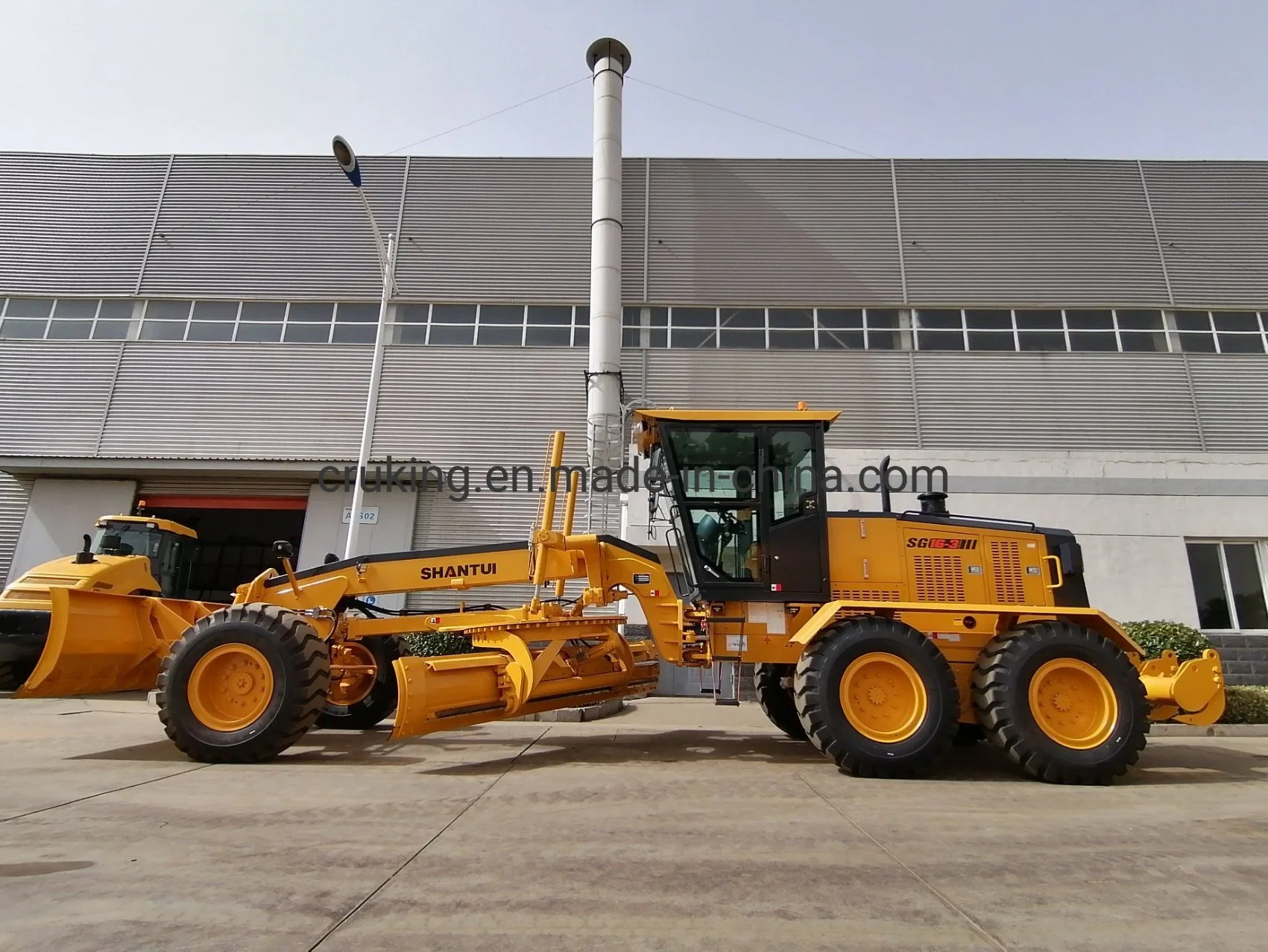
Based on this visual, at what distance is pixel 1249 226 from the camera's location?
59.4 feet

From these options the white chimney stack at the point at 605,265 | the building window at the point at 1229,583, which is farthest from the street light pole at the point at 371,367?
the building window at the point at 1229,583

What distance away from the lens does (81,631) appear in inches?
234

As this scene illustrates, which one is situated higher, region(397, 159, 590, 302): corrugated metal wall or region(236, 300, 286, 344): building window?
region(397, 159, 590, 302): corrugated metal wall

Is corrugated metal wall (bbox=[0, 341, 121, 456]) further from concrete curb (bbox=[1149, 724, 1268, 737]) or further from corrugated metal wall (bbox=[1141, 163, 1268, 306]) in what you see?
corrugated metal wall (bbox=[1141, 163, 1268, 306])

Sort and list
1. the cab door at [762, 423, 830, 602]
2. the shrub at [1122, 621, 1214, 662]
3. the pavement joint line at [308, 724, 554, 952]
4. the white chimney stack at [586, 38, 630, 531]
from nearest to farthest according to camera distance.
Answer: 1. the pavement joint line at [308, 724, 554, 952]
2. the cab door at [762, 423, 830, 602]
3. the shrub at [1122, 621, 1214, 662]
4. the white chimney stack at [586, 38, 630, 531]

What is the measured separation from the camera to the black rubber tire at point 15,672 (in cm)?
580

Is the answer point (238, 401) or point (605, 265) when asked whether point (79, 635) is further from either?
point (605, 265)

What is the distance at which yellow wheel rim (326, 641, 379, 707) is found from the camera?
7.11 meters

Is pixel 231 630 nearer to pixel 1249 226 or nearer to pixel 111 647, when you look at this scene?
pixel 111 647

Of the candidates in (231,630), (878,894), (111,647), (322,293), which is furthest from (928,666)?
(322,293)

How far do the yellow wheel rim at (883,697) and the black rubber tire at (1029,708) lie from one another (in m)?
0.64

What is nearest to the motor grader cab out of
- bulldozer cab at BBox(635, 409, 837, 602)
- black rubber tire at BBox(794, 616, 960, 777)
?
bulldozer cab at BBox(635, 409, 837, 602)

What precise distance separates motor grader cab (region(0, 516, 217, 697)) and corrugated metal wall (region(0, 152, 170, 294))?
1468cm

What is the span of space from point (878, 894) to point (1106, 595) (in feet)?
40.3
